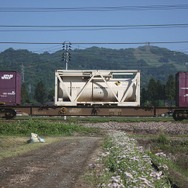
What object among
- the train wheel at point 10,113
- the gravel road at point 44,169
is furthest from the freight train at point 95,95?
the gravel road at point 44,169

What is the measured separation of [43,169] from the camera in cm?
1100

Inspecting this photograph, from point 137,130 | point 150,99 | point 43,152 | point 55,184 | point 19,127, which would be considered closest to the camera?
point 55,184

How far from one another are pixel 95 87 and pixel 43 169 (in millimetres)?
20497

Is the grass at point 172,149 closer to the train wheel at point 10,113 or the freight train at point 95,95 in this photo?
the freight train at point 95,95

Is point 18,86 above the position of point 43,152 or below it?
above

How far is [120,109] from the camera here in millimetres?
31297

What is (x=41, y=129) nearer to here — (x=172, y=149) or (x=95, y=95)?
(x=95, y=95)

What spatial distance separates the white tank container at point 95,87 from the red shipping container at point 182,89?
4.17 meters

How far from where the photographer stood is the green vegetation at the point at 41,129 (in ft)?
89.9

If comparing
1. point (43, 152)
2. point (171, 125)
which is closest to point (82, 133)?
point (171, 125)

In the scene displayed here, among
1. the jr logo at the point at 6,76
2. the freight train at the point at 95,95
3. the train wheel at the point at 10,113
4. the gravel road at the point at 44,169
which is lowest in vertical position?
the gravel road at the point at 44,169

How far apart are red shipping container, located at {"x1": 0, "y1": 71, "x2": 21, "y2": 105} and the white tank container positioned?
4627 mm

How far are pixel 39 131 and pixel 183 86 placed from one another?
41.3 feet

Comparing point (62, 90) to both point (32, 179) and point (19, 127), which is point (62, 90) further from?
point (32, 179)
